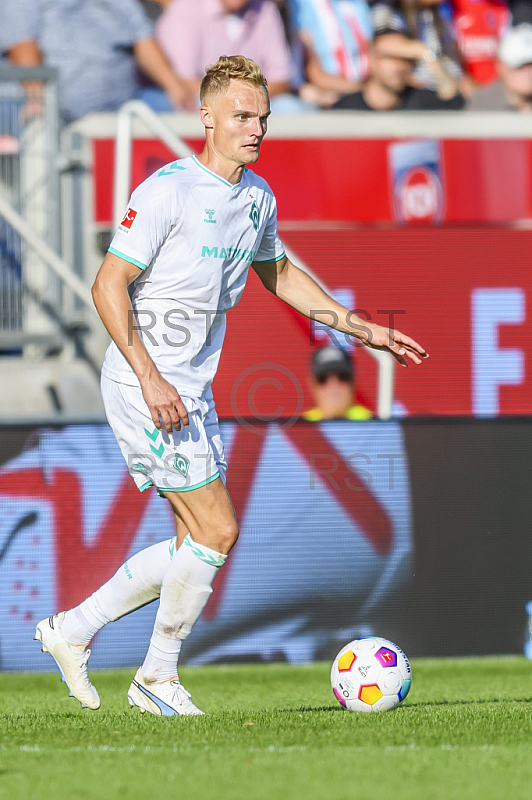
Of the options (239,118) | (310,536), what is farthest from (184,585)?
(310,536)

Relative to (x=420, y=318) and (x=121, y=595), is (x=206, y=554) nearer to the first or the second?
(x=121, y=595)

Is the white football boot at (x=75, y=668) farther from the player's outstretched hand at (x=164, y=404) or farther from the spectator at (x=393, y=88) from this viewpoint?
the spectator at (x=393, y=88)

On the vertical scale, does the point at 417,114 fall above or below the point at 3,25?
below

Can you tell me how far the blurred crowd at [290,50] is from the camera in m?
9.00

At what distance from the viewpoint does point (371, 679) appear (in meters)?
4.32

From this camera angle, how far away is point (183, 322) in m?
4.10

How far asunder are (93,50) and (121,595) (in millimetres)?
6042

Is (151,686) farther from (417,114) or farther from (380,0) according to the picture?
(380,0)

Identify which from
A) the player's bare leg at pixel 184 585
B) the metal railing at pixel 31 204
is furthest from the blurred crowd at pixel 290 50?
the player's bare leg at pixel 184 585

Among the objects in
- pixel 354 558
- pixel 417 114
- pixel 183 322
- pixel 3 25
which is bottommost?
pixel 354 558

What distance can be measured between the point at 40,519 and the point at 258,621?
1385mm

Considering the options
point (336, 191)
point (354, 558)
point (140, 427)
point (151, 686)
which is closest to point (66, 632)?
point (151, 686)

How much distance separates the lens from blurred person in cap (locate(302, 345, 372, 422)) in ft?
24.8

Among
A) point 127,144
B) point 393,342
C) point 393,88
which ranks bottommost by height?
point 393,342
